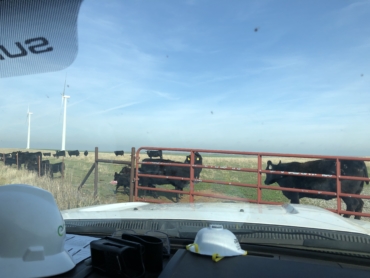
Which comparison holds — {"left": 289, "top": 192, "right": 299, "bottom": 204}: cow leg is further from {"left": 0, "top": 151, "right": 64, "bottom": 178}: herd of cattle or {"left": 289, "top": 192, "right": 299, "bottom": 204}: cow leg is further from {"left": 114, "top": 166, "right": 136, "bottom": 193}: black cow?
{"left": 0, "top": 151, "right": 64, "bottom": 178}: herd of cattle

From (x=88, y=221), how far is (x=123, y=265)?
4.20 ft

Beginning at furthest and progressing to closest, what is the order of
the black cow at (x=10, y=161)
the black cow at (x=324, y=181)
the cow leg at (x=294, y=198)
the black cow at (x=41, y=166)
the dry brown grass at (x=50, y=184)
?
the cow leg at (x=294, y=198) → the black cow at (x=324, y=181) → the black cow at (x=41, y=166) → the black cow at (x=10, y=161) → the dry brown grass at (x=50, y=184)

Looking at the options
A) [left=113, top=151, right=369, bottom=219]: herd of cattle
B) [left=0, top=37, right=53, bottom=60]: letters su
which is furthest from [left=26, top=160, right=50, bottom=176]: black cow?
[left=113, top=151, right=369, bottom=219]: herd of cattle

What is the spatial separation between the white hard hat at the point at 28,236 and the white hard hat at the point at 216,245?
1.92 feet

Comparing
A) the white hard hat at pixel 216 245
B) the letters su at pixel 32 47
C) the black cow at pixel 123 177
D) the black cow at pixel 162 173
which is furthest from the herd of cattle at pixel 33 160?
the black cow at pixel 162 173

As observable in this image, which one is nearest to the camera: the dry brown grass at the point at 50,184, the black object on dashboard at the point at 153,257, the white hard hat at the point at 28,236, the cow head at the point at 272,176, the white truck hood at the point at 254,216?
the white hard hat at the point at 28,236

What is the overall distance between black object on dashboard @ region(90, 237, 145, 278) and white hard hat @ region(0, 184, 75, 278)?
0.44 ft

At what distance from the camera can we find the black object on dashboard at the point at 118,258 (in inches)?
63.7

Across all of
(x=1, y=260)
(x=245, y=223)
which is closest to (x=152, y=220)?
(x=245, y=223)

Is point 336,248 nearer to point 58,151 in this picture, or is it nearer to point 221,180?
point 58,151

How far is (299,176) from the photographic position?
9125 mm

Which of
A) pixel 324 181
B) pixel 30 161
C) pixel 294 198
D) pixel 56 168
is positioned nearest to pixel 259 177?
pixel 294 198

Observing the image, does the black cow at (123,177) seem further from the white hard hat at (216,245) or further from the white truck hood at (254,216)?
the white hard hat at (216,245)

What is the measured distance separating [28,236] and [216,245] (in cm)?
82
